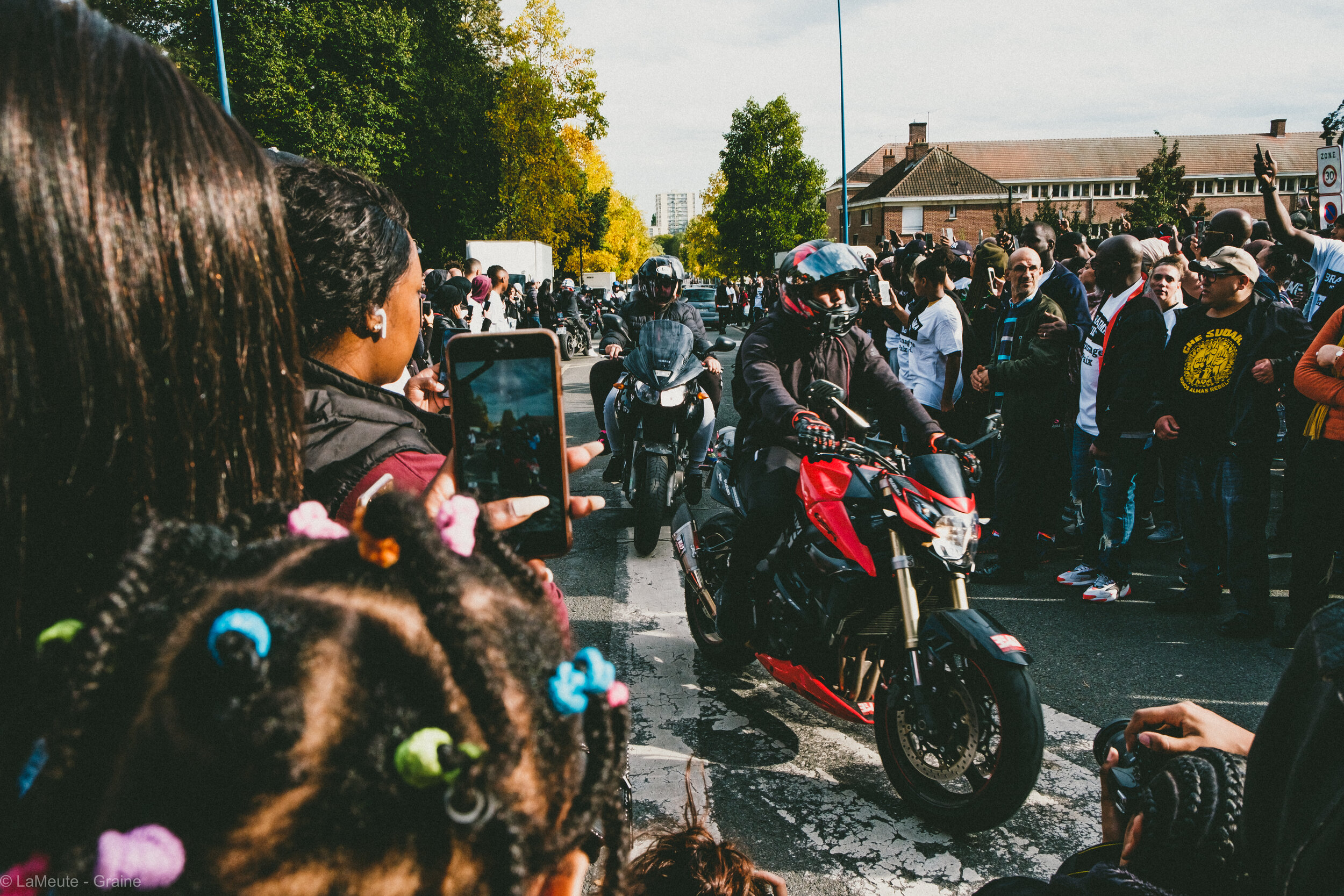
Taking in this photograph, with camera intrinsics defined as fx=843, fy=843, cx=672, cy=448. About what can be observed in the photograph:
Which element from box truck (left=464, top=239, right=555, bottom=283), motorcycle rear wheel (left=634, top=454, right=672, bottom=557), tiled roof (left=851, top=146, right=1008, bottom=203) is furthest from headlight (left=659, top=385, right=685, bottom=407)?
tiled roof (left=851, top=146, right=1008, bottom=203)

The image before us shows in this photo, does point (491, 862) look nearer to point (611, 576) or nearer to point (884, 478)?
point (884, 478)

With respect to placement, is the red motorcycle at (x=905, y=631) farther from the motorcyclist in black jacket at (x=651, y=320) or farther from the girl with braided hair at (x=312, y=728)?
the motorcyclist in black jacket at (x=651, y=320)

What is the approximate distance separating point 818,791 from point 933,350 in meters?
4.22

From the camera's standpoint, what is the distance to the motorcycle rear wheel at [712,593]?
3.99 metres

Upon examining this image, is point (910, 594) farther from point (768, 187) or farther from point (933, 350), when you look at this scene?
point (768, 187)

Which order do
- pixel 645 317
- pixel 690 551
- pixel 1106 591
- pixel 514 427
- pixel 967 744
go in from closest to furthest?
pixel 514 427 < pixel 967 744 < pixel 690 551 < pixel 1106 591 < pixel 645 317

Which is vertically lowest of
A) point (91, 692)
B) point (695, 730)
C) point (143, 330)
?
point (695, 730)

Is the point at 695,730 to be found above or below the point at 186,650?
below

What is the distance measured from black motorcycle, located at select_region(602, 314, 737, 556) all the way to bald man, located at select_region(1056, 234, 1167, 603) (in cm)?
241

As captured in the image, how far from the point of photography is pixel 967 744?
2652 millimetres

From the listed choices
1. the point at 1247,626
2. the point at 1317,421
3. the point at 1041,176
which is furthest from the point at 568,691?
the point at 1041,176

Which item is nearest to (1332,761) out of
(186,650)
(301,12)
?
(186,650)

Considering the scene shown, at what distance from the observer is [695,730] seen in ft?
11.6

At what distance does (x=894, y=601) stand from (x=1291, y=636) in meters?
2.72
